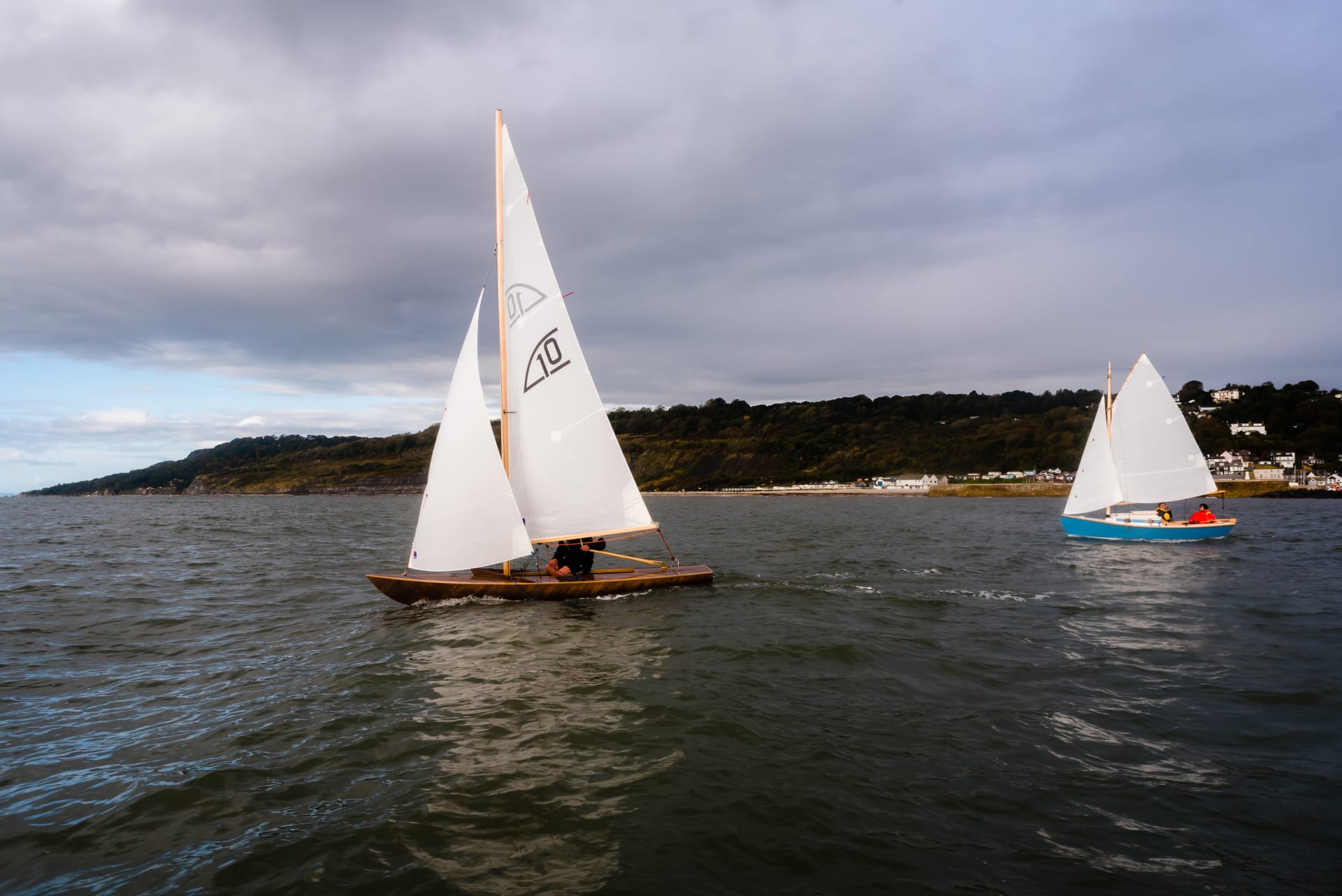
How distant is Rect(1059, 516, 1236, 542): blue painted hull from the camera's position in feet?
105

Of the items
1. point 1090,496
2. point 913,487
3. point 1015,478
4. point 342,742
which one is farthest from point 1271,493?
point 342,742

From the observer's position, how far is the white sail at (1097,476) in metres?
32.8

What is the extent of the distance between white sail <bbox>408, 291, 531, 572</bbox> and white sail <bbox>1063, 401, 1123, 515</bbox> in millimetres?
28853

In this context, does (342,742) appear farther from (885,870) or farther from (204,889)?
(885,870)

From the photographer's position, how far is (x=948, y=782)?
705cm

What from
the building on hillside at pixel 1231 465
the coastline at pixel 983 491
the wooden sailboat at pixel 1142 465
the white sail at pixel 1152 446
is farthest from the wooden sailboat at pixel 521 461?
the building on hillside at pixel 1231 465

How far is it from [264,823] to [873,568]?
21581mm

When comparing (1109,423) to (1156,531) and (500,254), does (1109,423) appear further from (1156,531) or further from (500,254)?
(500,254)

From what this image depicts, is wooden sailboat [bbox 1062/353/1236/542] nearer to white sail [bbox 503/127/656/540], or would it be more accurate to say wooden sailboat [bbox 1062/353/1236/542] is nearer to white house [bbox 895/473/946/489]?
white sail [bbox 503/127/656/540]

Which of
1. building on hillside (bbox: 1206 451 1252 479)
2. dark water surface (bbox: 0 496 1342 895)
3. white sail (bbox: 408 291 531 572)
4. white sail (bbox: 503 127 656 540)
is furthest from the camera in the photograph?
building on hillside (bbox: 1206 451 1252 479)

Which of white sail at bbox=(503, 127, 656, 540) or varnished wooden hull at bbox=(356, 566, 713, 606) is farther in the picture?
white sail at bbox=(503, 127, 656, 540)

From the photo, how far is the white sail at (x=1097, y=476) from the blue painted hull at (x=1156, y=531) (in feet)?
3.51

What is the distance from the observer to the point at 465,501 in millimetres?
16406

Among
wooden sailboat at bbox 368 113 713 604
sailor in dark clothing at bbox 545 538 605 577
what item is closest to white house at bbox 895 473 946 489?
sailor in dark clothing at bbox 545 538 605 577
